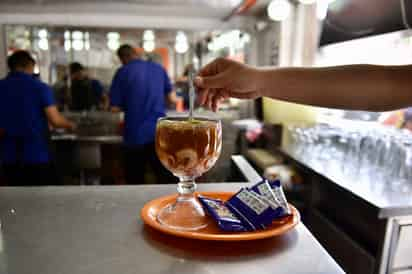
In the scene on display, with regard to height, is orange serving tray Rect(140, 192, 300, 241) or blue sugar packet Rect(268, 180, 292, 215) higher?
blue sugar packet Rect(268, 180, 292, 215)

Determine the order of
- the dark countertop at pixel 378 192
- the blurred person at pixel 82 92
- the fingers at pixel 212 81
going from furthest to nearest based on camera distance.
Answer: the blurred person at pixel 82 92 → the dark countertop at pixel 378 192 → the fingers at pixel 212 81

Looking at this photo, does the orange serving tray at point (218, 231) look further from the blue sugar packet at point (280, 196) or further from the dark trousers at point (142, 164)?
the dark trousers at point (142, 164)

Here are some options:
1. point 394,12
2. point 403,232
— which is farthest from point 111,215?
point 394,12

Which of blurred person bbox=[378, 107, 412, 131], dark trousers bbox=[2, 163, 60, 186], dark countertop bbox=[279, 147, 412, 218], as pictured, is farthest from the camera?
dark trousers bbox=[2, 163, 60, 186]

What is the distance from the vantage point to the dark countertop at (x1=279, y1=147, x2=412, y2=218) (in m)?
1.47

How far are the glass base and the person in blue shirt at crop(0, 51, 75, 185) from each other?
1970mm

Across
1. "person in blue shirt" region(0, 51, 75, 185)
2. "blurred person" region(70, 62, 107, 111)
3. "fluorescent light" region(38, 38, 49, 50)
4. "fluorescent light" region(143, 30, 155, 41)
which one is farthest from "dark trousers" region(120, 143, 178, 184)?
"fluorescent light" region(38, 38, 49, 50)

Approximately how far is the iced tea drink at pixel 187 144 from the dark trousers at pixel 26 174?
2.11 metres

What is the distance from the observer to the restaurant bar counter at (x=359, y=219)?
4.89ft

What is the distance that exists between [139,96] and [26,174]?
39.0 inches

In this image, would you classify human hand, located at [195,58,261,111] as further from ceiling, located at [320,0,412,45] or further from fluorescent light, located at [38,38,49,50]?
fluorescent light, located at [38,38,49,50]

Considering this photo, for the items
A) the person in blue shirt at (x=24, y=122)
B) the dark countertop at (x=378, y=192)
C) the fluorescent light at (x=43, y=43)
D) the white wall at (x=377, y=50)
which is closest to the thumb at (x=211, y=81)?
the dark countertop at (x=378, y=192)

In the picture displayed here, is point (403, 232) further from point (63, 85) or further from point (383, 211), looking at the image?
point (63, 85)

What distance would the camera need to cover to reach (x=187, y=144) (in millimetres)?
708
